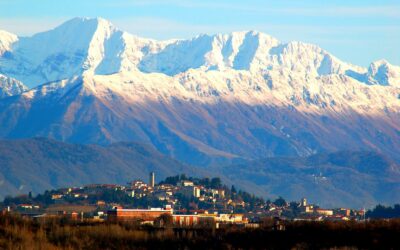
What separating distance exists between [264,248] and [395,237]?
722 centimetres

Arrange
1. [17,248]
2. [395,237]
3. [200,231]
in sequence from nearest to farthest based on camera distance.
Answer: [17,248]
[395,237]
[200,231]

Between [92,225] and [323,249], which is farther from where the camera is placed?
[92,225]

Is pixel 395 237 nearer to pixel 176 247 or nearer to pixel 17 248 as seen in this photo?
pixel 176 247

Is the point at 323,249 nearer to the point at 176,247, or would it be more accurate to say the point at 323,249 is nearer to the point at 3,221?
the point at 176,247

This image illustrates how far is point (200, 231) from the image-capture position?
292ft

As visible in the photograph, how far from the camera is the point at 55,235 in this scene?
82125mm

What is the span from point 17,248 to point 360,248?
18358mm

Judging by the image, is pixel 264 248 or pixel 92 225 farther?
pixel 92 225

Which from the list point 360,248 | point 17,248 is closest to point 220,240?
point 360,248

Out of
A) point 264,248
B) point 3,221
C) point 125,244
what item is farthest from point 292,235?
point 3,221

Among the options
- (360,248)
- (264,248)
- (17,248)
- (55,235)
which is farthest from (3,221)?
(360,248)

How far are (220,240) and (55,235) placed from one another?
942cm

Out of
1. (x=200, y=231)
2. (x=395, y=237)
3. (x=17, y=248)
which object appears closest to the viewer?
(x=17, y=248)

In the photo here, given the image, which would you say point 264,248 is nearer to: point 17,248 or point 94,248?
point 94,248
